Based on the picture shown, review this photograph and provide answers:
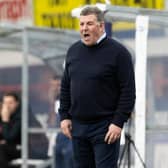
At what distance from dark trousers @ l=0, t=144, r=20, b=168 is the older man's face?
4.55m

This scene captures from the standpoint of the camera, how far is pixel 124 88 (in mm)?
5707

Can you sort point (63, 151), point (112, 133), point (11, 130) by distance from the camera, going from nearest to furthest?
point (112, 133)
point (63, 151)
point (11, 130)

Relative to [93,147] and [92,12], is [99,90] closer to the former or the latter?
[93,147]

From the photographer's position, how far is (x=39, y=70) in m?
12.5

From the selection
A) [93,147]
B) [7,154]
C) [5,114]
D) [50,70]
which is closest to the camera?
[93,147]

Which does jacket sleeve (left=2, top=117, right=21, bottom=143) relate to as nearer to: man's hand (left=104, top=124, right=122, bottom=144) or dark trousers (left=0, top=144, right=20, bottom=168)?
dark trousers (left=0, top=144, right=20, bottom=168)

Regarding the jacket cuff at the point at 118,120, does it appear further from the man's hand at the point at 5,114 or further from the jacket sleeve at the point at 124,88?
the man's hand at the point at 5,114

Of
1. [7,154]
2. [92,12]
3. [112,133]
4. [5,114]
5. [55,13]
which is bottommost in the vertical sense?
[7,154]

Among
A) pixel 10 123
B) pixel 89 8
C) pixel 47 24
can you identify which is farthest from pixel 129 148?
pixel 47 24

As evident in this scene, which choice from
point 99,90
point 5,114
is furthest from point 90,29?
point 5,114

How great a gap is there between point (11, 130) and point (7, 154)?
1.11 ft

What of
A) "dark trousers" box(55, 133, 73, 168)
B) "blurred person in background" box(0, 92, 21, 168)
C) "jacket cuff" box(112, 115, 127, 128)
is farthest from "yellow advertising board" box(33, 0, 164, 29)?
"jacket cuff" box(112, 115, 127, 128)

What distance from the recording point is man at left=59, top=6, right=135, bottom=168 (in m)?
5.68

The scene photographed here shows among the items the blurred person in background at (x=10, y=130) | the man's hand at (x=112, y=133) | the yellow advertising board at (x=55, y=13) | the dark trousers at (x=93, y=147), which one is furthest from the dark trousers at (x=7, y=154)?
the yellow advertising board at (x=55, y=13)
